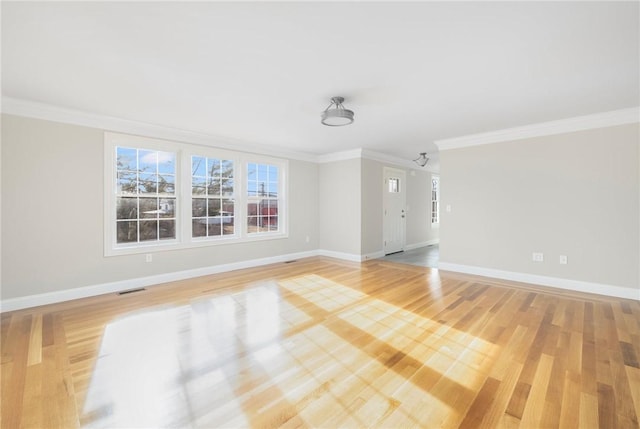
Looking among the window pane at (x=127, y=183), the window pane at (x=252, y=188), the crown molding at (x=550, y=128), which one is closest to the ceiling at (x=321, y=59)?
the crown molding at (x=550, y=128)

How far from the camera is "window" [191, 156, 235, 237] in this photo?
486 centimetres

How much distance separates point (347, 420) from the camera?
1594 millimetres

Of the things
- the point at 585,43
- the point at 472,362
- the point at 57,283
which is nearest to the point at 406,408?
the point at 472,362

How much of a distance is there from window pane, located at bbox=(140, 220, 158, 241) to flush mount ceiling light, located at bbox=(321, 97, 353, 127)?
3214 millimetres

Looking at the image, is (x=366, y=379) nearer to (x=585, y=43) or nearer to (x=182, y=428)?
(x=182, y=428)

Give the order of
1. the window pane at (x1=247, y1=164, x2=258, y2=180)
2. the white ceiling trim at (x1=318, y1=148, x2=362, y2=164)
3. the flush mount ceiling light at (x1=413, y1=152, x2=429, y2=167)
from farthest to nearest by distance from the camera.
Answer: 1. the flush mount ceiling light at (x1=413, y1=152, x2=429, y2=167)
2. the white ceiling trim at (x1=318, y1=148, x2=362, y2=164)
3. the window pane at (x1=247, y1=164, x2=258, y2=180)

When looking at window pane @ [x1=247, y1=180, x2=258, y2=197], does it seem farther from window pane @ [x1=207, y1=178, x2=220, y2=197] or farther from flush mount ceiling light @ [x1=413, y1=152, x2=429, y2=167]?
flush mount ceiling light @ [x1=413, y1=152, x2=429, y2=167]

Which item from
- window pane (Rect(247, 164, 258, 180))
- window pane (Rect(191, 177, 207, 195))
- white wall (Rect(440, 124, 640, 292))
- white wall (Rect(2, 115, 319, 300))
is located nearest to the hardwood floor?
white wall (Rect(2, 115, 319, 300))

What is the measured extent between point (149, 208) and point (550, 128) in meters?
6.32

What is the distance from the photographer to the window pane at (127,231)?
411cm

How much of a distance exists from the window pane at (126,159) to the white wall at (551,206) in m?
5.36

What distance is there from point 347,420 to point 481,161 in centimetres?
476

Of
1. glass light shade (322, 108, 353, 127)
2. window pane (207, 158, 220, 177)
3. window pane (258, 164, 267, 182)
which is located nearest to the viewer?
glass light shade (322, 108, 353, 127)

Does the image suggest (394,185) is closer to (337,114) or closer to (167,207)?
(337,114)
